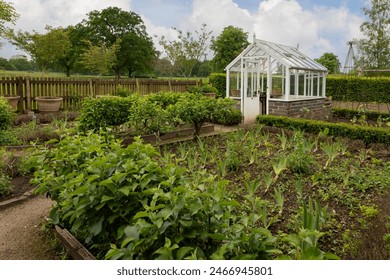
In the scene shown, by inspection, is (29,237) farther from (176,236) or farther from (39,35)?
(39,35)

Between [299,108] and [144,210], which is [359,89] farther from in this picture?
[144,210]

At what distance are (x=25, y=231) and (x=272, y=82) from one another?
32.1 ft

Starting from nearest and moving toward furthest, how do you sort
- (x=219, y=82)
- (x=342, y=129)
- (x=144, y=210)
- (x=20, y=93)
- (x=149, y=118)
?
(x=144, y=210) → (x=149, y=118) → (x=342, y=129) → (x=20, y=93) → (x=219, y=82)

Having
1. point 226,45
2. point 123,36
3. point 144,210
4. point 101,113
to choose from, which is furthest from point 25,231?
point 226,45

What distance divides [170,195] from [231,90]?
10.3m

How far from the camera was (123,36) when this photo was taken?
21516 millimetres

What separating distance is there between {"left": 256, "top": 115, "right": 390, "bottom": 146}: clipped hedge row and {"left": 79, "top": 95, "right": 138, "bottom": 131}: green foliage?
12.8 feet

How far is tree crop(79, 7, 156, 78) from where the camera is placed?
19000 mm

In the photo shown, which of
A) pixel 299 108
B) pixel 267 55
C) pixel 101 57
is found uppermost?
pixel 101 57

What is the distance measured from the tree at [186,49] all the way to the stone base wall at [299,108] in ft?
43.8

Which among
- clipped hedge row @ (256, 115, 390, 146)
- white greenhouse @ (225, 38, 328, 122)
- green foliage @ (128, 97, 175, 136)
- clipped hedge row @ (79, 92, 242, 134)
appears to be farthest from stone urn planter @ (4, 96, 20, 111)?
clipped hedge row @ (256, 115, 390, 146)

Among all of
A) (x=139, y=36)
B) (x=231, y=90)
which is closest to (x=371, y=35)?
(x=139, y=36)

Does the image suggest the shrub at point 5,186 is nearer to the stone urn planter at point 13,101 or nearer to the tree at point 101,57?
the stone urn planter at point 13,101

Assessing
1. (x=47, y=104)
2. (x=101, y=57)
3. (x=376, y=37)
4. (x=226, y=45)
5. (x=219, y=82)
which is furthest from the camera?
(x=226, y=45)
